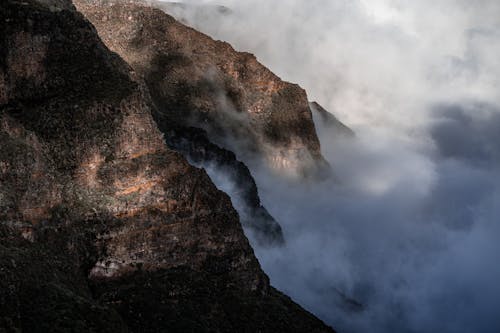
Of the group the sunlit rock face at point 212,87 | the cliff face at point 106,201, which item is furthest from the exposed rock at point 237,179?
the cliff face at point 106,201

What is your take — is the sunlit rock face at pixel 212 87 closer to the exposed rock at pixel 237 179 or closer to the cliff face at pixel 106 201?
the exposed rock at pixel 237 179

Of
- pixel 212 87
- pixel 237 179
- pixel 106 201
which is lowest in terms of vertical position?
pixel 106 201

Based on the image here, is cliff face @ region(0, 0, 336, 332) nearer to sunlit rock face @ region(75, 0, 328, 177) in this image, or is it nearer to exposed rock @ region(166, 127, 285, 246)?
exposed rock @ region(166, 127, 285, 246)

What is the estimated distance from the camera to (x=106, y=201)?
293 feet

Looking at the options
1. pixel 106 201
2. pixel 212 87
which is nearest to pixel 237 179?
pixel 212 87

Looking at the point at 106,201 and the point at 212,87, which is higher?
the point at 212,87

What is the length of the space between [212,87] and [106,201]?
80734 mm

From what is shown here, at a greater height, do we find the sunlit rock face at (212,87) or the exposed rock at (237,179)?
the sunlit rock face at (212,87)

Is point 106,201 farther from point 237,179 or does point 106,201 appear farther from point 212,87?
point 212,87

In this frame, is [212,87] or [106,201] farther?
[212,87]

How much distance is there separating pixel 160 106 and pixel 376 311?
72.8 metres

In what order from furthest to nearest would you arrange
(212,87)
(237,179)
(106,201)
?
1. (212,87)
2. (237,179)
3. (106,201)

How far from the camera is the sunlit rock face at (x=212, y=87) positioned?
160875 millimetres

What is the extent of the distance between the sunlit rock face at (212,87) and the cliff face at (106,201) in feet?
180
